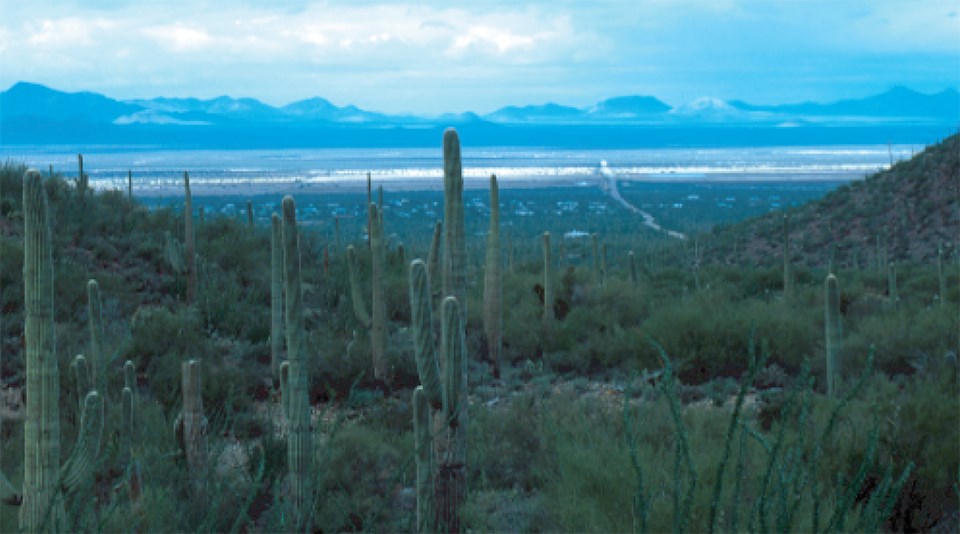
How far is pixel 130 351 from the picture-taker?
1227cm

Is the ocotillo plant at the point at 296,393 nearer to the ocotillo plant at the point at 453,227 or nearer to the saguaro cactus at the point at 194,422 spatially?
the saguaro cactus at the point at 194,422

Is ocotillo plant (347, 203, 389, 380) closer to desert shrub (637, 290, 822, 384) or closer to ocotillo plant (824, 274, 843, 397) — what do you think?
desert shrub (637, 290, 822, 384)

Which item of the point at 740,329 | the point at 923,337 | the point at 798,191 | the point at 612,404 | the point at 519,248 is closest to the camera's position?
the point at 612,404

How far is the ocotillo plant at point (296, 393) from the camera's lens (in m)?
7.09

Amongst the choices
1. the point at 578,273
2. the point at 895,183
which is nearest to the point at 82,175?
the point at 578,273

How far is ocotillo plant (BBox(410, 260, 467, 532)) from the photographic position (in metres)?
6.58

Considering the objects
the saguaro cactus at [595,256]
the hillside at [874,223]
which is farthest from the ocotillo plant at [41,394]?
the hillside at [874,223]

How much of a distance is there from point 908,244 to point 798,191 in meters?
94.9

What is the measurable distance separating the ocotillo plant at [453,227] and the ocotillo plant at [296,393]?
1323 mm

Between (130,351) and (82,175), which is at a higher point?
(82,175)

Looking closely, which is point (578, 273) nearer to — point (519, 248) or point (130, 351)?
point (130, 351)

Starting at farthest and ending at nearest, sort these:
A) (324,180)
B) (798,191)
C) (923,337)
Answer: (324,180)
(798,191)
(923,337)

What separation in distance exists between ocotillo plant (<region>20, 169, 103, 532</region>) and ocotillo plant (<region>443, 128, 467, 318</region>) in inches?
139

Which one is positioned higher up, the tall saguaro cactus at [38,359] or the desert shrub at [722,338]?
the tall saguaro cactus at [38,359]
